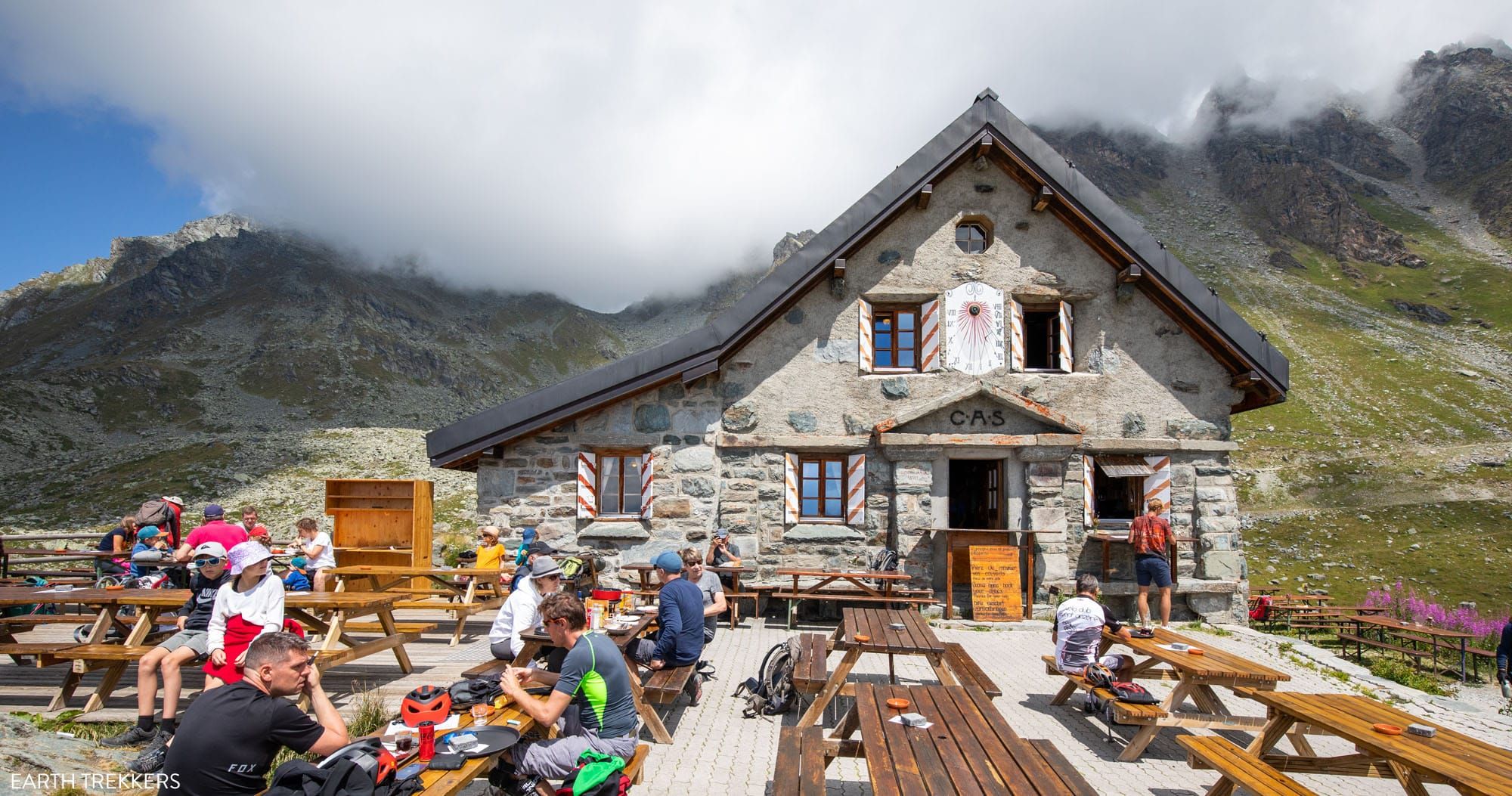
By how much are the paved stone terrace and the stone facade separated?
1.50 metres

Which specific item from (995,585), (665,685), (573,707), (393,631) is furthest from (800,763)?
(995,585)

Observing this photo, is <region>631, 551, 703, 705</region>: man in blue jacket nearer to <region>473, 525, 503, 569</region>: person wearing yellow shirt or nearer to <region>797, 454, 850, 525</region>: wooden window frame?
<region>473, 525, 503, 569</region>: person wearing yellow shirt

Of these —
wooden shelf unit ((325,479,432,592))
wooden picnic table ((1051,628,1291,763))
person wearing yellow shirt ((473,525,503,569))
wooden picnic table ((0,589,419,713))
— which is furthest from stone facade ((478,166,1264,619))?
wooden picnic table ((1051,628,1291,763))

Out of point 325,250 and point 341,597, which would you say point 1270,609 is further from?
point 325,250

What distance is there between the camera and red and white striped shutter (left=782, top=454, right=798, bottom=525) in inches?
453

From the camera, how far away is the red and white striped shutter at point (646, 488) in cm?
1137

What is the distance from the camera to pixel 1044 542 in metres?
11.5

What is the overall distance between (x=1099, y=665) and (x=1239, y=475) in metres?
37.7

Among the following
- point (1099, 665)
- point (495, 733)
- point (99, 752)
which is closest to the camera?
point (495, 733)

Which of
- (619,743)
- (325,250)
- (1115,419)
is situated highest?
(325,250)

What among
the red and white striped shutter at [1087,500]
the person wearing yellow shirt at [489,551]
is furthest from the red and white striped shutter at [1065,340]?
the person wearing yellow shirt at [489,551]

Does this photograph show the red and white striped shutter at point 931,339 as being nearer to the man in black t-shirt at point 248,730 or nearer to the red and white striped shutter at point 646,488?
the red and white striped shutter at point 646,488

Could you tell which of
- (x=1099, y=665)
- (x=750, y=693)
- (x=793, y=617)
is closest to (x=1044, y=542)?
(x=793, y=617)

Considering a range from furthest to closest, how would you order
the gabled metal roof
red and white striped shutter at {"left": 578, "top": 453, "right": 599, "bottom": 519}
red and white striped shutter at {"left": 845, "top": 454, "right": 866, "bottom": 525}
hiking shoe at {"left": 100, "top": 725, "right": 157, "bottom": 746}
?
1. red and white striped shutter at {"left": 845, "top": 454, "right": 866, "bottom": 525}
2. red and white striped shutter at {"left": 578, "top": 453, "right": 599, "bottom": 519}
3. the gabled metal roof
4. hiking shoe at {"left": 100, "top": 725, "right": 157, "bottom": 746}
